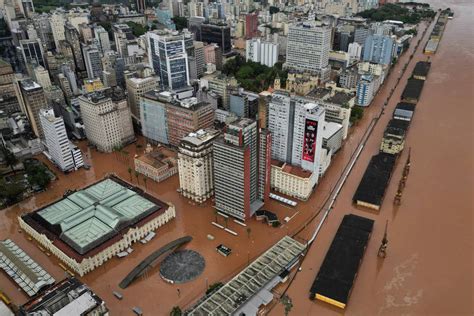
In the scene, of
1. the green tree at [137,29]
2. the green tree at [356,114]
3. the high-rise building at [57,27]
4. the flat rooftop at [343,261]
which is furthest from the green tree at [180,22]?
the flat rooftop at [343,261]

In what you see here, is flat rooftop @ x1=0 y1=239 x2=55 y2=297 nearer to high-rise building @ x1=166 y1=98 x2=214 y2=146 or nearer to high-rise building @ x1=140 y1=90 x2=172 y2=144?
high-rise building @ x1=166 y1=98 x2=214 y2=146

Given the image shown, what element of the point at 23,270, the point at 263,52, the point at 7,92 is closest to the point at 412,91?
the point at 263,52

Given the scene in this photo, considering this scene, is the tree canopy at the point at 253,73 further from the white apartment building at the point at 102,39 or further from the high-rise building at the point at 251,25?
the white apartment building at the point at 102,39

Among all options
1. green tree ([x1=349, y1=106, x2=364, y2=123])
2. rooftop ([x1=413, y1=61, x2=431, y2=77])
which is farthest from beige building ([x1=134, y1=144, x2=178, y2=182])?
rooftop ([x1=413, y1=61, x2=431, y2=77])

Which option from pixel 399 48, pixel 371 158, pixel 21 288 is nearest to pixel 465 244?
pixel 371 158

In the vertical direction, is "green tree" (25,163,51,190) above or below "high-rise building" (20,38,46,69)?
below
